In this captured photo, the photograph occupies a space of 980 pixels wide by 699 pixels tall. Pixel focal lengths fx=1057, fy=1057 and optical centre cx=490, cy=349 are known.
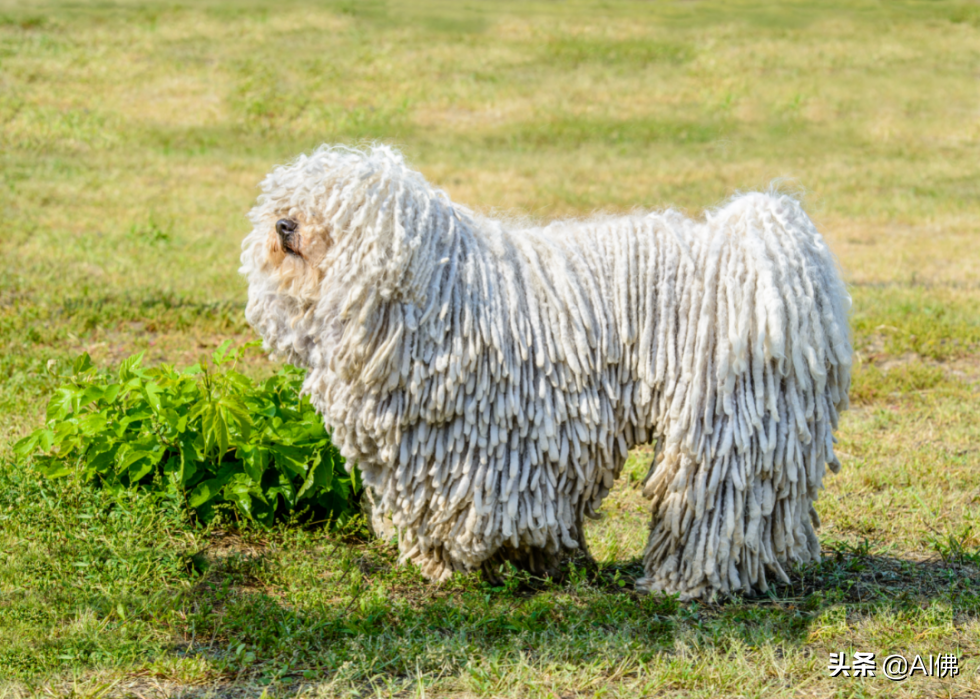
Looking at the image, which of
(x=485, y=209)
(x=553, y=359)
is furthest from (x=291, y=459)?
(x=485, y=209)

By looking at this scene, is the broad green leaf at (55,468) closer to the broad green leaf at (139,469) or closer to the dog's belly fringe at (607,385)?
→ the broad green leaf at (139,469)

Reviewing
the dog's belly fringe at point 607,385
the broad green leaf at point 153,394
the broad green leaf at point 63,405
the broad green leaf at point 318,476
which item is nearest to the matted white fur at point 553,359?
the dog's belly fringe at point 607,385

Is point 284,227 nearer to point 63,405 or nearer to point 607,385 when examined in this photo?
point 607,385

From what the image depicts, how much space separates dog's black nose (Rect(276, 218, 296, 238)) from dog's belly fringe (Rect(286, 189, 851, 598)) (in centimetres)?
30

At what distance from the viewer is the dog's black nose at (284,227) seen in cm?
360

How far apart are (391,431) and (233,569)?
0.98 meters

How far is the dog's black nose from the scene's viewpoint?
360cm

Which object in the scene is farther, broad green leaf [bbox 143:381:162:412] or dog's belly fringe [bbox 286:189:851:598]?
broad green leaf [bbox 143:381:162:412]

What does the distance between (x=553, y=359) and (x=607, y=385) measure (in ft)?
0.71

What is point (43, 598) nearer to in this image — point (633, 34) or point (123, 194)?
point (123, 194)

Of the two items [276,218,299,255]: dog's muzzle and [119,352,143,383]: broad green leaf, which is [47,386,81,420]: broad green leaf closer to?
[119,352,143,383]: broad green leaf

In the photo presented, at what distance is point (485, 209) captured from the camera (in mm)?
5613

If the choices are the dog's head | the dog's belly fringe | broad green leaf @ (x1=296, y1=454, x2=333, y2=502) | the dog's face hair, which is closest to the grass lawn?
broad green leaf @ (x1=296, y1=454, x2=333, y2=502)

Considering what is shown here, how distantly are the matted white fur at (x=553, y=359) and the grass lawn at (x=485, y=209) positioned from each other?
0.37 metres
